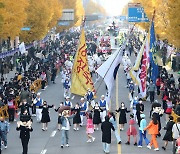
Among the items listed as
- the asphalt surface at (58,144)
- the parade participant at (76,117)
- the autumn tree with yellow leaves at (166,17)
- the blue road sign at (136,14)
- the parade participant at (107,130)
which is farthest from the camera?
the blue road sign at (136,14)

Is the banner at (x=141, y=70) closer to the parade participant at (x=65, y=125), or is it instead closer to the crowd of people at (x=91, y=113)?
the crowd of people at (x=91, y=113)

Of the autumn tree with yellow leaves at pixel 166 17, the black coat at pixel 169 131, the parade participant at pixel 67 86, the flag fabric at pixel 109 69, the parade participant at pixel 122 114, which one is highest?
the autumn tree with yellow leaves at pixel 166 17

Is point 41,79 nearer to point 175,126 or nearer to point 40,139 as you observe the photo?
point 40,139

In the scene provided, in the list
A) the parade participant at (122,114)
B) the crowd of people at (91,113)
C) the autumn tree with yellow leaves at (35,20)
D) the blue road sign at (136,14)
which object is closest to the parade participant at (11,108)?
the crowd of people at (91,113)

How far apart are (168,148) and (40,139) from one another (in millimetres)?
5189

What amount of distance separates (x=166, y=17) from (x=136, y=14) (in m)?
12.4

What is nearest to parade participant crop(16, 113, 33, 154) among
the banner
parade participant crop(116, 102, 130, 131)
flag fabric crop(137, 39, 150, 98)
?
parade participant crop(116, 102, 130, 131)

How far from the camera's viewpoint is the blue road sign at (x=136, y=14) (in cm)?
5995

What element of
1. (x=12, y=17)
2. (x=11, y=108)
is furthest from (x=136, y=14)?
(x=11, y=108)

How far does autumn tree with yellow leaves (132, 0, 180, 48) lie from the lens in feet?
117

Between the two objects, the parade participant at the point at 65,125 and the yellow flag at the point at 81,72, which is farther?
the yellow flag at the point at 81,72

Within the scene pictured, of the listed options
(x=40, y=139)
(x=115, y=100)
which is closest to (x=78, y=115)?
(x=40, y=139)

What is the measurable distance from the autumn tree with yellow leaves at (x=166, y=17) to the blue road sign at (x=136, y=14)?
0.63 meters

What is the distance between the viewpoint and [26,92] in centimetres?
2572
